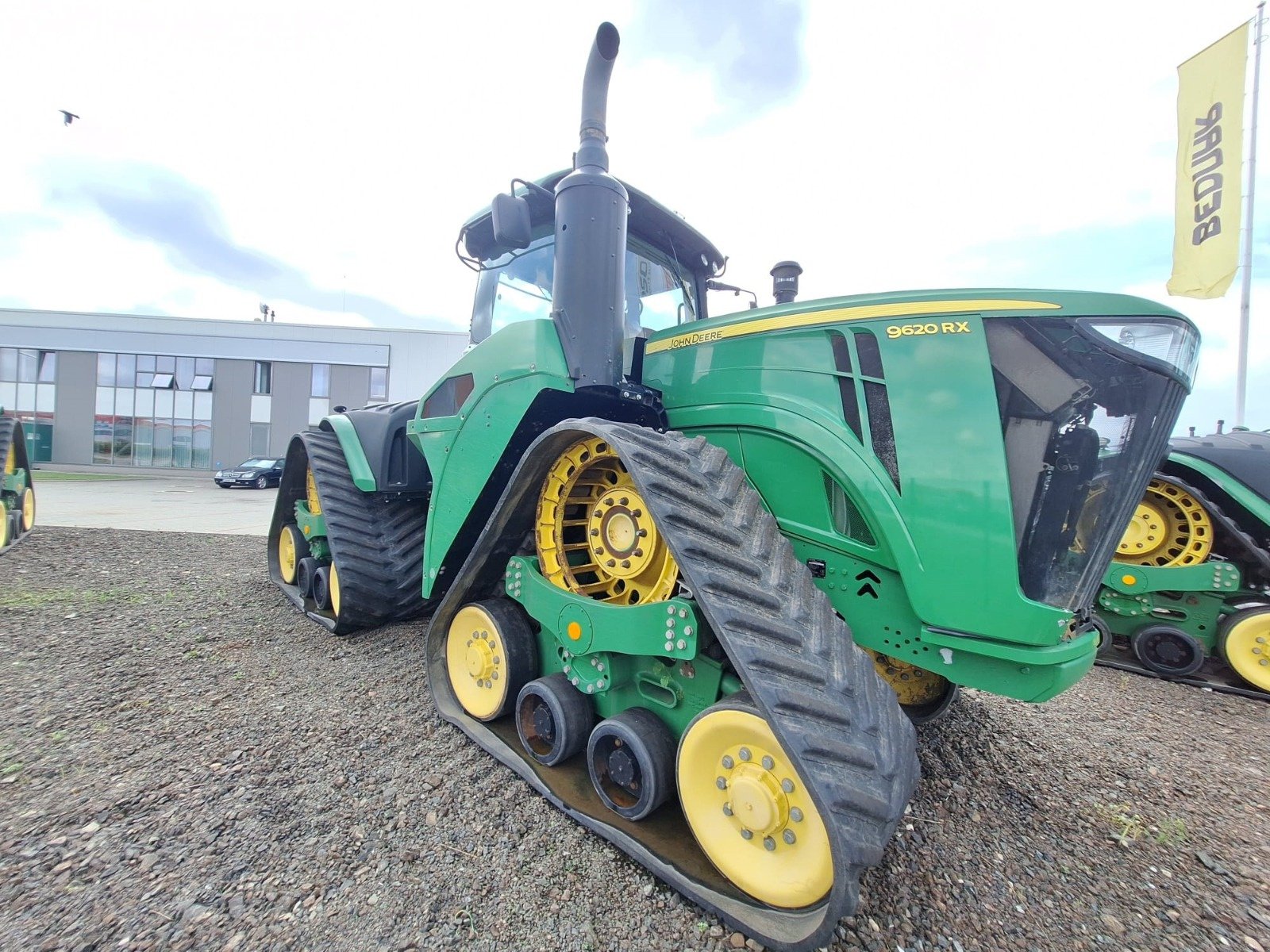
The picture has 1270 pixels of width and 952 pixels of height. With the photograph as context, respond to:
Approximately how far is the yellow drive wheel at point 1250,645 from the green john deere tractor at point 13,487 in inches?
438

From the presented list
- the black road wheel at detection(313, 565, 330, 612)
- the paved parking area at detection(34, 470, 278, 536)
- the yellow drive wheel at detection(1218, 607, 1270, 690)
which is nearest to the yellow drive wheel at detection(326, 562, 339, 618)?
the black road wheel at detection(313, 565, 330, 612)

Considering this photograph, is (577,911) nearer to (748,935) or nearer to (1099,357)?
(748,935)

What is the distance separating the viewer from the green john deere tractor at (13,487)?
6.53 metres

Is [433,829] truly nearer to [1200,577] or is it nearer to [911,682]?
[911,682]

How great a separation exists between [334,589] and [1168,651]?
5993 millimetres

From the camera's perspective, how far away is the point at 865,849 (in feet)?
4.92

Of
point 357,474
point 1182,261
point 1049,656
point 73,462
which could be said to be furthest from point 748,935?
point 73,462

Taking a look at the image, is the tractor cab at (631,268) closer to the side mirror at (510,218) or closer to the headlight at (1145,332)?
the side mirror at (510,218)

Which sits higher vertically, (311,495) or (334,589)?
(311,495)

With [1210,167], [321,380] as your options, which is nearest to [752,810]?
[1210,167]

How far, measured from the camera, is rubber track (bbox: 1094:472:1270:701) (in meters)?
4.05

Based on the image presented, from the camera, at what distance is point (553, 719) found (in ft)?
7.71

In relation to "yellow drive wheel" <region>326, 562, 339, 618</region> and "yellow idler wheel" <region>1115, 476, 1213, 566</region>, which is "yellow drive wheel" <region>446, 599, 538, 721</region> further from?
"yellow idler wheel" <region>1115, 476, 1213, 566</region>

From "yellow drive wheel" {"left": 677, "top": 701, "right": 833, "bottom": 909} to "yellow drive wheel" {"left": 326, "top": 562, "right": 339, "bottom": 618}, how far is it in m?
3.03
